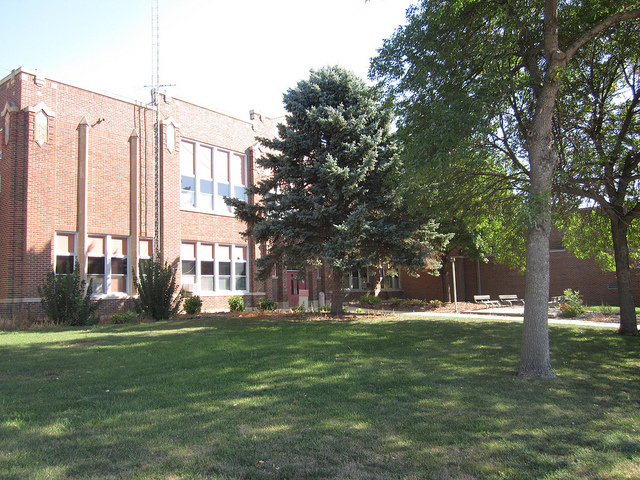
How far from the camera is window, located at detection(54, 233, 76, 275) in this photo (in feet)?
54.6

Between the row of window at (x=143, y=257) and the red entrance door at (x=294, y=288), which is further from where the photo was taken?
the red entrance door at (x=294, y=288)

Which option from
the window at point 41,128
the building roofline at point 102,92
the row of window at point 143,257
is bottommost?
the row of window at point 143,257

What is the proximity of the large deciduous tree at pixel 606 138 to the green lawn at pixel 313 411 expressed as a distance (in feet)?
12.7

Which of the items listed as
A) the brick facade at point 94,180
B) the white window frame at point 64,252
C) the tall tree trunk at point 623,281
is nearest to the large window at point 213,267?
the brick facade at point 94,180

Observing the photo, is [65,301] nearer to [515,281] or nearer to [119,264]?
Answer: [119,264]

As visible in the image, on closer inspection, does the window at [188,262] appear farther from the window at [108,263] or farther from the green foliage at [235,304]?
the window at [108,263]

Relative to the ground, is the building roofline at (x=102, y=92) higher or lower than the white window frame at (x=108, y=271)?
higher

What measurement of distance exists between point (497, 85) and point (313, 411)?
694 centimetres

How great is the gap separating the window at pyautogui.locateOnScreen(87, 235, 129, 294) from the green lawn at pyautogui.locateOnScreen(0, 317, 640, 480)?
26.7 feet

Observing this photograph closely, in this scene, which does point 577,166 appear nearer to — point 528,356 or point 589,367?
point 589,367

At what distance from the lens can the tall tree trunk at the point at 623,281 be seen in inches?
465

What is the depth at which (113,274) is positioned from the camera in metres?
18.2

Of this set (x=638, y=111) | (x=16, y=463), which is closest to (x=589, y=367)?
(x=638, y=111)

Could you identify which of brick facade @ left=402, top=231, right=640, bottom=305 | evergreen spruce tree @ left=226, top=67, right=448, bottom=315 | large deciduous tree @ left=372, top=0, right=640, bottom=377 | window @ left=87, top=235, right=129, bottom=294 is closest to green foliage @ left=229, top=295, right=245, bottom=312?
window @ left=87, top=235, right=129, bottom=294
